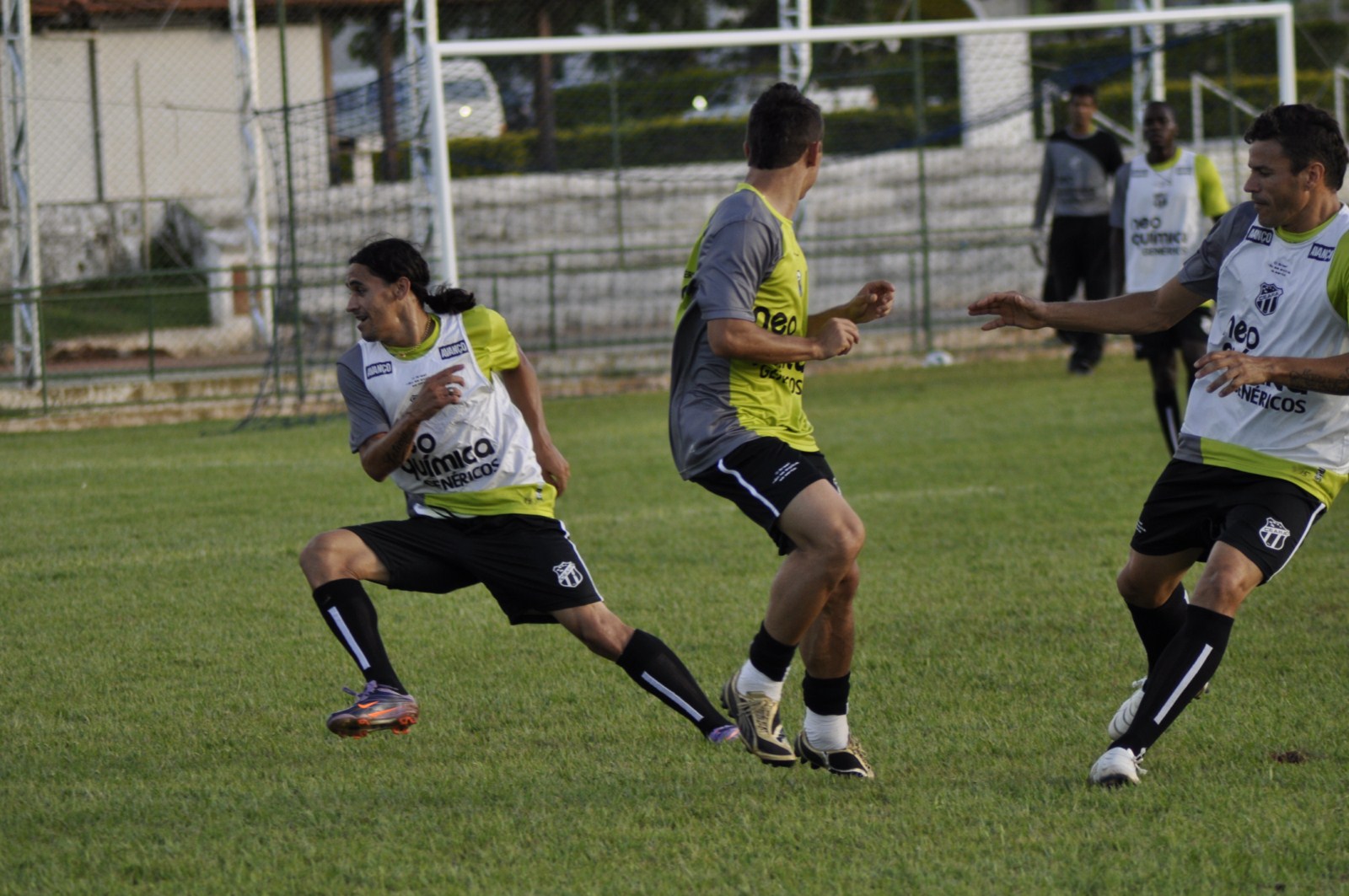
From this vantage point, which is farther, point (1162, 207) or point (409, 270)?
point (1162, 207)

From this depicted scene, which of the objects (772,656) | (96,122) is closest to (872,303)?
(772,656)

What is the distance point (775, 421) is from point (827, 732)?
94 centimetres

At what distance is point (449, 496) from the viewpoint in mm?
5109

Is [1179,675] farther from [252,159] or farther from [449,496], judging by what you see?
[252,159]

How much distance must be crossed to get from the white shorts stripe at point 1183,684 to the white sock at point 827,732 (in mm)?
876

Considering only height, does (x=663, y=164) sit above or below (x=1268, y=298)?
above

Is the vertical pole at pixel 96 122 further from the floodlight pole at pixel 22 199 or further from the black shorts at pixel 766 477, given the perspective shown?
the black shorts at pixel 766 477

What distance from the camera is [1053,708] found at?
206 inches

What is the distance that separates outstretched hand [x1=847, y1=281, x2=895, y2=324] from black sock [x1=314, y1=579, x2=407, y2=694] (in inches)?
68.3

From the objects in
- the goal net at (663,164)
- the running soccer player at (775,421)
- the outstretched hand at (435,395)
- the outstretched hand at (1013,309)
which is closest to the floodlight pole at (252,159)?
the goal net at (663,164)

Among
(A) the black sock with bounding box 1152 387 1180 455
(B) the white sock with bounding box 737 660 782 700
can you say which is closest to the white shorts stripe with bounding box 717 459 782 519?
(B) the white sock with bounding box 737 660 782 700

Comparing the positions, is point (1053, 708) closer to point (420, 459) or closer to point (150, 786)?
point (420, 459)

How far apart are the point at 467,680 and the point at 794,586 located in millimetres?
1759

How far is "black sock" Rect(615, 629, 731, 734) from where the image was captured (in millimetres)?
4852
